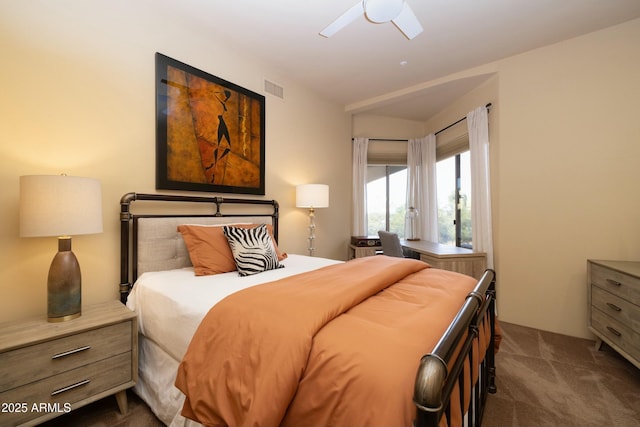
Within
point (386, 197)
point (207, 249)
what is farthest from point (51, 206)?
point (386, 197)

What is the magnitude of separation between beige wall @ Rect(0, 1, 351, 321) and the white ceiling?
0.31 metres

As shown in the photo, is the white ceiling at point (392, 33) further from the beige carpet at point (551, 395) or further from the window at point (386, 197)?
the beige carpet at point (551, 395)

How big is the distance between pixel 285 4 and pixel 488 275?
8.12 ft

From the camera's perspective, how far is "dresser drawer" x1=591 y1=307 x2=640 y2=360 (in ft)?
6.12

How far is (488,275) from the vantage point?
5.37ft

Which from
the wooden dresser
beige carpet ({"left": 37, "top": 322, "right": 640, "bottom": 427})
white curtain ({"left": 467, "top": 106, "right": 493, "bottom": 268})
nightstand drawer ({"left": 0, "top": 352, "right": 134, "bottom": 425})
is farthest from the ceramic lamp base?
white curtain ({"left": 467, "top": 106, "right": 493, "bottom": 268})

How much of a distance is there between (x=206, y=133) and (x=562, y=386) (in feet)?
11.1

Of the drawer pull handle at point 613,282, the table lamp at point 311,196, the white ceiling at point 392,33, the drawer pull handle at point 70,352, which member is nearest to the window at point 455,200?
the white ceiling at point 392,33

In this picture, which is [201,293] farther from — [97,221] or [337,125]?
[337,125]

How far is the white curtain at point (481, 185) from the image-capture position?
10.3 feet


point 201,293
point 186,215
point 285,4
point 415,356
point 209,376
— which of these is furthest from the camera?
point 186,215

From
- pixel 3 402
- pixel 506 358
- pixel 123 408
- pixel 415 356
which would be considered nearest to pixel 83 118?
pixel 3 402

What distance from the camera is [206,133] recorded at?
247 cm

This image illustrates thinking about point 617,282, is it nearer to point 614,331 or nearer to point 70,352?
point 614,331
